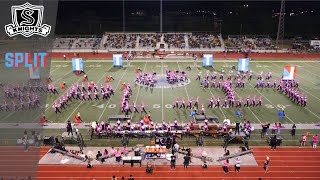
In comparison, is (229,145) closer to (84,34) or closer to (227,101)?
(227,101)

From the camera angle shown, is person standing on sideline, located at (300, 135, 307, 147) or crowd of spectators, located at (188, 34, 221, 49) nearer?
person standing on sideline, located at (300, 135, 307, 147)

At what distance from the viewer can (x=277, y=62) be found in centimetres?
4066

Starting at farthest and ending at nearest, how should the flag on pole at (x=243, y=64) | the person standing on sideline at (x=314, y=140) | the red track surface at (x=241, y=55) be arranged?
1. the red track surface at (x=241, y=55)
2. the flag on pole at (x=243, y=64)
3. the person standing on sideline at (x=314, y=140)

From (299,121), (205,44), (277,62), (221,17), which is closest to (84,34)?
(205,44)

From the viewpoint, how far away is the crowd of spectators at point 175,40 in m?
52.3

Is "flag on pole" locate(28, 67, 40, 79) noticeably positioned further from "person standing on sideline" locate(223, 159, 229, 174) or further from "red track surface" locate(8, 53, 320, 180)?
"person standing on sideline" locate(223, 159, 229, 174)

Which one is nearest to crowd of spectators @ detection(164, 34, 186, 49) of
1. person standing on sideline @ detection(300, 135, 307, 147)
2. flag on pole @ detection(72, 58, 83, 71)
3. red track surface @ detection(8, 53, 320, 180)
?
flag on pole @ detection(72, 58, 83, 71)

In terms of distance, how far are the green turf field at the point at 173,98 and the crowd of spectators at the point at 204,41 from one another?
603 inches

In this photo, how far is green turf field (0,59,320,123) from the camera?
2064cm

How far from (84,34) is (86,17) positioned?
10074mm

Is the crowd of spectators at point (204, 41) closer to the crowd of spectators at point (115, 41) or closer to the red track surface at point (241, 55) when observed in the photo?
the red track surface at point (241, 55)

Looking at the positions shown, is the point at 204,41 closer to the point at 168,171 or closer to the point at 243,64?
the point at 243,64

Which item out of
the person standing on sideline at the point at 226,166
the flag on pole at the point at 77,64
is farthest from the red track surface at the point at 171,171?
the flag on pole at the point at 77,64

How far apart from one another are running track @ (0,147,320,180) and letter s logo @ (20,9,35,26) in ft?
48.8
